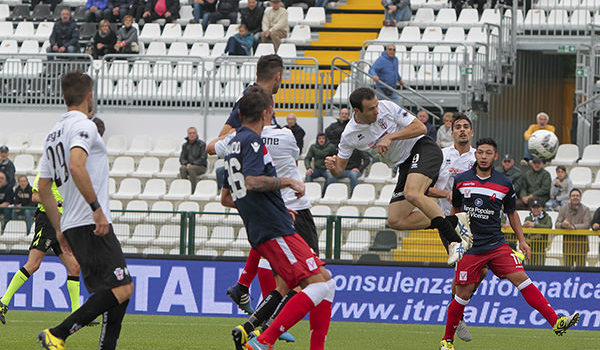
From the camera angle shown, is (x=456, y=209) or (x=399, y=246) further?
(x=399, y=246)

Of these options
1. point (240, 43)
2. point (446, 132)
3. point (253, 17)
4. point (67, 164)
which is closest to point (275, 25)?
point (253, 17)

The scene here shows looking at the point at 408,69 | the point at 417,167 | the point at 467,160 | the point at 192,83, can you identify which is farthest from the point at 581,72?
the point at 417,167

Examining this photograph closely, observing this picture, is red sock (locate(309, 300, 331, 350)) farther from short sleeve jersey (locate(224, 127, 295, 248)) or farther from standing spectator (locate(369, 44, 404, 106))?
standing spectator (locate(369, 44, 404, 106))

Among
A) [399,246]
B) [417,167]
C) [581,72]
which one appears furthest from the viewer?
[581,72]

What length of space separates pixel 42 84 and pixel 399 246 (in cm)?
1033

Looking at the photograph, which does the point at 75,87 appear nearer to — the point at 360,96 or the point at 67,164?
the point at 67,164

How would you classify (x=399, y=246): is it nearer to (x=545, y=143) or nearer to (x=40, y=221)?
(x=545, y=143)

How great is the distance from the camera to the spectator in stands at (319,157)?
19438 mm

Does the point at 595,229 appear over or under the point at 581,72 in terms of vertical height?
under

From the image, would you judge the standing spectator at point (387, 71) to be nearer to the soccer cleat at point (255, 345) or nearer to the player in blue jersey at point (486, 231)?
the player in blue jersey at point (486, 231)

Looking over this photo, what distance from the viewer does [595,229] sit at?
1553 centimetres

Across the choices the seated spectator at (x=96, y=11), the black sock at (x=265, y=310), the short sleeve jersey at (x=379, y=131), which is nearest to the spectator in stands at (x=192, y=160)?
the seated spectator at (x=96, y=11)

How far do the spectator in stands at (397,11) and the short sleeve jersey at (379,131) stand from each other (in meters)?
13.5

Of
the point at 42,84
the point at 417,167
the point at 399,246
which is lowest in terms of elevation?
the point at 399,246
